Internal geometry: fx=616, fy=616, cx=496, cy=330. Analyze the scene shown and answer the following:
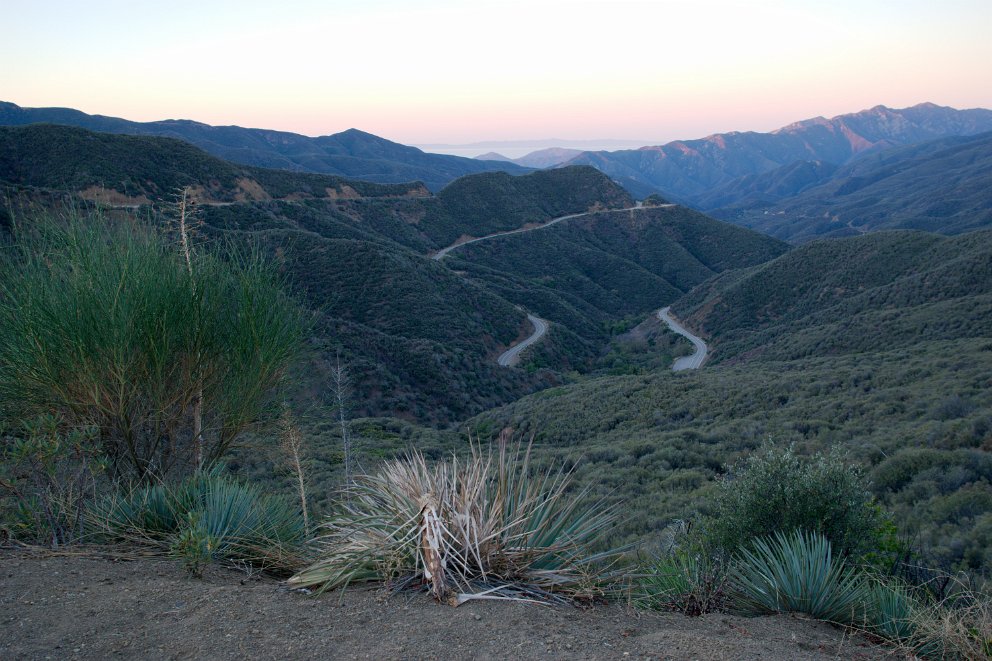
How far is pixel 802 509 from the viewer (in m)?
4.94

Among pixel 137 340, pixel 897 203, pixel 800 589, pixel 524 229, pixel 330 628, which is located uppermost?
pixel 897 203

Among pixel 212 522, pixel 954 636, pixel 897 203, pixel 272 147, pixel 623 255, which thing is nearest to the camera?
pixel 954 636

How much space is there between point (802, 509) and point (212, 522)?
14.6 feet

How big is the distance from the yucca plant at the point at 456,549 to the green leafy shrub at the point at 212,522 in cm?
58

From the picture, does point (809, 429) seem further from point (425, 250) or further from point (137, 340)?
point (425, 250)

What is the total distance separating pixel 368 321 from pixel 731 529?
1198 inches

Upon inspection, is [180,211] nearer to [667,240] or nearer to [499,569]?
[499,569]

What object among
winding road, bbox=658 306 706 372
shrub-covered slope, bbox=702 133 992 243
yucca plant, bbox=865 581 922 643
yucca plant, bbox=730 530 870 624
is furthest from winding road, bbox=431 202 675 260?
yucca plant, bbox=865 581 922 643

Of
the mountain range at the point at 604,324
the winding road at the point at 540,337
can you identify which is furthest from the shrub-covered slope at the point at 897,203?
the winding road at the point at 540,337

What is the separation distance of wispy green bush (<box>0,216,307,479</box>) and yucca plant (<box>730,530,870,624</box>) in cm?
432

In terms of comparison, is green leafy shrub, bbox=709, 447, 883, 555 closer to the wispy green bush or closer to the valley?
the valley

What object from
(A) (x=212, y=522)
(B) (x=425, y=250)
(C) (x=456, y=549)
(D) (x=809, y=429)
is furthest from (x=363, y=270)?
(C) (x=456, y=549)

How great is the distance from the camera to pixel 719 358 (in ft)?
130

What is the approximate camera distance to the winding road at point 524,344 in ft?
127
